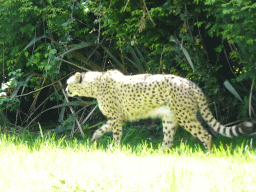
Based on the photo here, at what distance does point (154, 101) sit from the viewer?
4.46 metres

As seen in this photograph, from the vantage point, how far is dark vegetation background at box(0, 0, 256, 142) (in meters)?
4.39

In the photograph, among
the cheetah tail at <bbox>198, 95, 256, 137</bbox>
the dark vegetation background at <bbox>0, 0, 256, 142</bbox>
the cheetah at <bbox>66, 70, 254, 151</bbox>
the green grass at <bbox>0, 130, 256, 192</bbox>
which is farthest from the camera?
the dark vegetation background at <bbox>0, 0, 256, 142</bbox>

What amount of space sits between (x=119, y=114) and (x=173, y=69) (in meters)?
1.01

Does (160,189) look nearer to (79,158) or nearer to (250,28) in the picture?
(79,158)

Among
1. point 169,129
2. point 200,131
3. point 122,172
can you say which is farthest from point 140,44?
point 122,172

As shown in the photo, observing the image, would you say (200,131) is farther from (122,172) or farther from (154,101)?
(122,172)

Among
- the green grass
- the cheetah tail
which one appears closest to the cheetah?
the cheetah tail

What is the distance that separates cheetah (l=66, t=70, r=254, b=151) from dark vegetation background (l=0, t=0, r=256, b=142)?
1.59ft

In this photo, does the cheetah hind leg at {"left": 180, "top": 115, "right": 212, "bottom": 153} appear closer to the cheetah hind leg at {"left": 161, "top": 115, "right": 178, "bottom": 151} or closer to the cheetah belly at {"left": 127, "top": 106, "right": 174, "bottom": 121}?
the cheetah belly at {"left": 127, "top": 106, "right": 174, "bottom": 121}

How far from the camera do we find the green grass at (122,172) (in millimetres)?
2871

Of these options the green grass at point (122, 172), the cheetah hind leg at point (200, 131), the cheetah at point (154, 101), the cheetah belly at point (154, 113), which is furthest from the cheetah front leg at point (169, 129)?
the green grass at point (122, 172)

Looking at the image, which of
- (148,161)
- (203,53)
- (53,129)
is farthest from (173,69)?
(53,129)

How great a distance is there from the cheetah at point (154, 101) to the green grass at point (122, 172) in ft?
1.39

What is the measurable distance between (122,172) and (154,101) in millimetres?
1383
